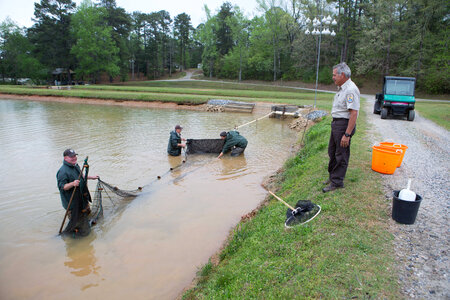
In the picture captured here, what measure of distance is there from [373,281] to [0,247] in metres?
6.56

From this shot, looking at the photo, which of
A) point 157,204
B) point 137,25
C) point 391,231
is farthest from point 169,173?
point 137,25

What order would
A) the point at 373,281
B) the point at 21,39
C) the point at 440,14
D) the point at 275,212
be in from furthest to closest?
the point at 21,39 → the point at 440,14 → the point at 275,212 → the point at 373,281

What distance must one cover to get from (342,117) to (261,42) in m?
58.2

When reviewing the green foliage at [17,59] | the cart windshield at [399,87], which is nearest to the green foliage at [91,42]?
the green foliage at [17,59]

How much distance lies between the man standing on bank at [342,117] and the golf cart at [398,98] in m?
11.5

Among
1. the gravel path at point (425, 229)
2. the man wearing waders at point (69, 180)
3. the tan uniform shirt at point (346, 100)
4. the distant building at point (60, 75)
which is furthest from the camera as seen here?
the distant building at point (60, 75)

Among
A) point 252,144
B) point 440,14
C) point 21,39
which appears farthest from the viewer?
point 21,39

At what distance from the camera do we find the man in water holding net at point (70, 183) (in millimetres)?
5605

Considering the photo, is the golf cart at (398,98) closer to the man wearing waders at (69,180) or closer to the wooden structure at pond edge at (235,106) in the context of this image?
the wooden structure at pond edge at (235,106)

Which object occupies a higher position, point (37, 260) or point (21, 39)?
point (21, 39)

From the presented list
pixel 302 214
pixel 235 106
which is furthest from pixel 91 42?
pixel 302 214

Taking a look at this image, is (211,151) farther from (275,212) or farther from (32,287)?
(32,287)

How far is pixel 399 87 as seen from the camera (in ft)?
49.6

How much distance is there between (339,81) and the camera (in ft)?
16.3
